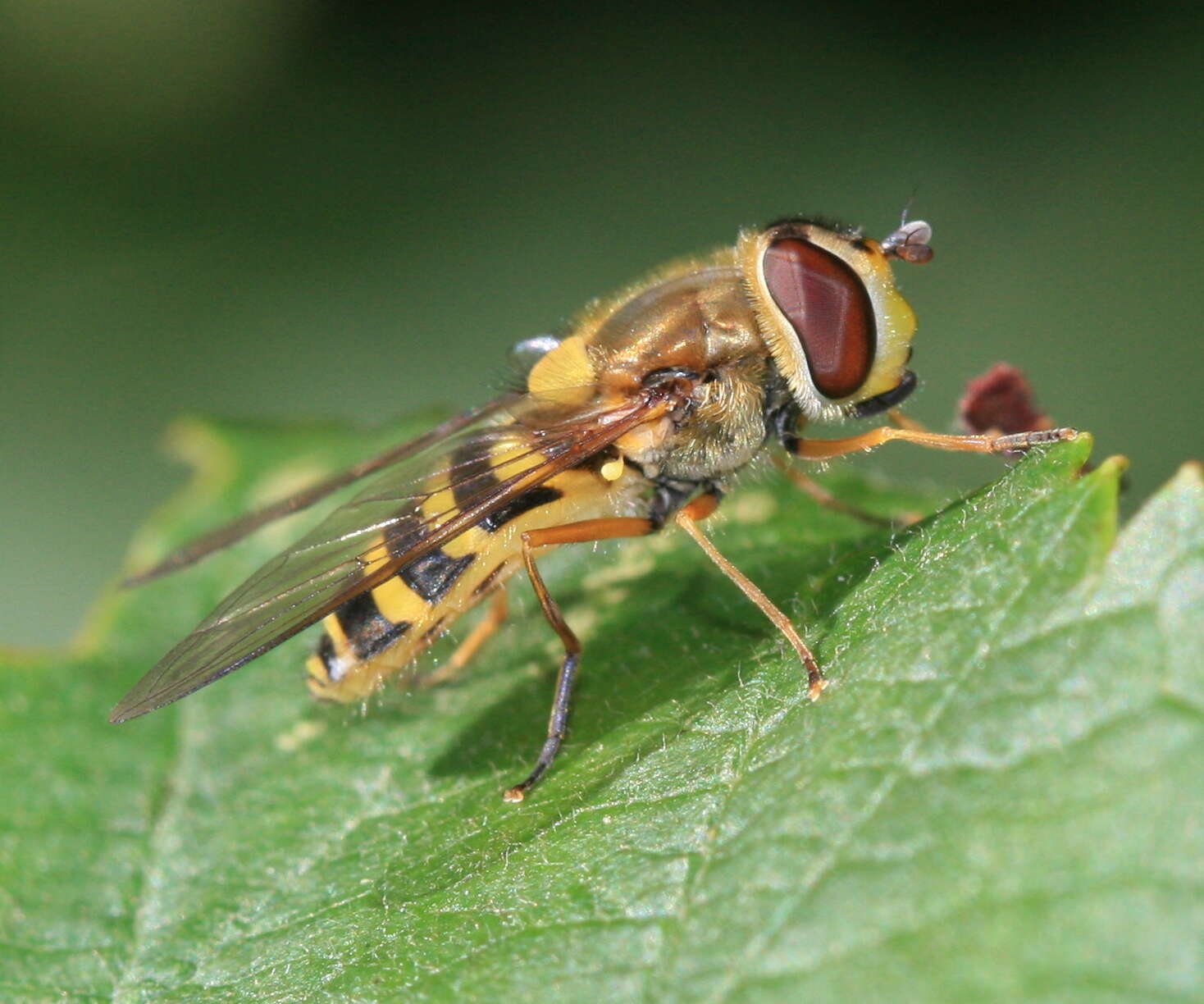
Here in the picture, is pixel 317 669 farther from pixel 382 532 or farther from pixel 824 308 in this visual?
pixel 824 308

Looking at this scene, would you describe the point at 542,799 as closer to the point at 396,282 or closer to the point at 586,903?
the point at 586,903

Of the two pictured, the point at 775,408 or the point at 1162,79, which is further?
the point at 1162,79

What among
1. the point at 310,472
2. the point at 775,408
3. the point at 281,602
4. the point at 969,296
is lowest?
the point at 969,296

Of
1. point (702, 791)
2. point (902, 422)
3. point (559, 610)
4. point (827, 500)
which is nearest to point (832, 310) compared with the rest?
point (902, 422)

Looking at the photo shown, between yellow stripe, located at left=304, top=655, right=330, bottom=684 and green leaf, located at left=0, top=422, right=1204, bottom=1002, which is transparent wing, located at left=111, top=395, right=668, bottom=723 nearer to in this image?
yellow stripe, located at left=304, top=655, right=330, bottom=684

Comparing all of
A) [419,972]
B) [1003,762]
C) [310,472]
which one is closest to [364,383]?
Result: [310,472]

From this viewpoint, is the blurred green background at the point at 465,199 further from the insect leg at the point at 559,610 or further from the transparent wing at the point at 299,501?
the insect leg at the point at 559,610
